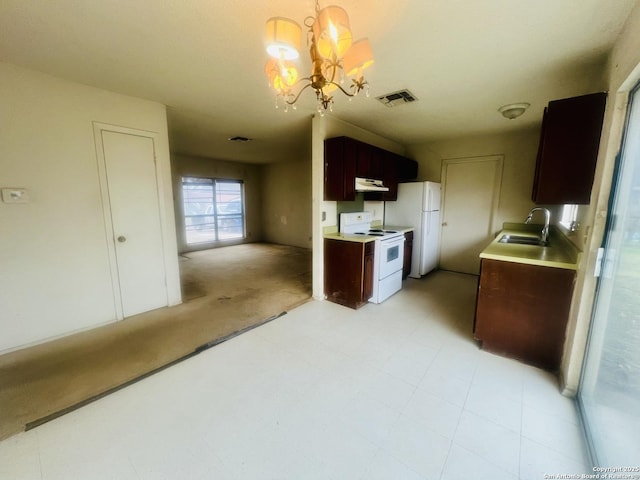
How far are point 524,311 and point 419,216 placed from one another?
7.76ft

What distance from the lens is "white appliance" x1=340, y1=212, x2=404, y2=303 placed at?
329 cm

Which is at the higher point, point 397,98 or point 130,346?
point 397,98

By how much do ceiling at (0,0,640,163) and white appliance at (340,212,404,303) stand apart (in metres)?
1.54

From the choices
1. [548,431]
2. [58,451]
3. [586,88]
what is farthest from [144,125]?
[586,88]

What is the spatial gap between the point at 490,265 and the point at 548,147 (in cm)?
103

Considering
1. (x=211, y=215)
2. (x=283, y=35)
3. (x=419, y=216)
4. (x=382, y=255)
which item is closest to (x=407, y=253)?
(x=419, y=216)

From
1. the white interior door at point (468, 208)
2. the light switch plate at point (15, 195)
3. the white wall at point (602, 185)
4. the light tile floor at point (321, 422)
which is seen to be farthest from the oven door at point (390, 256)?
the light switch plate at point (15, 195)

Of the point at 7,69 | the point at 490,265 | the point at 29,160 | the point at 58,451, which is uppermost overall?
the point at 7,69

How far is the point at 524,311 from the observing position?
84.0 inches

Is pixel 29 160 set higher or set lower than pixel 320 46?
lower

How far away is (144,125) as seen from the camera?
2869 mm

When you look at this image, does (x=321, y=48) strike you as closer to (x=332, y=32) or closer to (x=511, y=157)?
(x=332, y=32)

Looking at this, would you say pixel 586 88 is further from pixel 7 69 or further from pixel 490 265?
pixel 7 69

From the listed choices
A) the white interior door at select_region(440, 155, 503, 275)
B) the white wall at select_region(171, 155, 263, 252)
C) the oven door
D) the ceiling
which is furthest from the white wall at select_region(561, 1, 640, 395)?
the white wall at select_region(171, 155, 263, 252)
